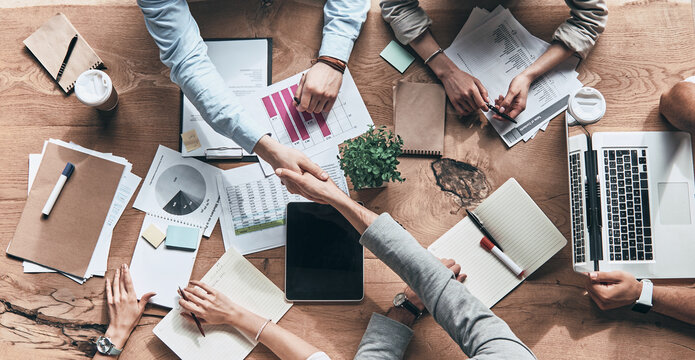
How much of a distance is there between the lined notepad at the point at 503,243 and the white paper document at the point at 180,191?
738mm

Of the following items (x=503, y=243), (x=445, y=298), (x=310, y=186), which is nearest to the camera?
(x=445, y=298)

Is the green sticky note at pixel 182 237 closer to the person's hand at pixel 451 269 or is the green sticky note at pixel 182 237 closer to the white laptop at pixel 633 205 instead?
the person's hand at pixel 451 269

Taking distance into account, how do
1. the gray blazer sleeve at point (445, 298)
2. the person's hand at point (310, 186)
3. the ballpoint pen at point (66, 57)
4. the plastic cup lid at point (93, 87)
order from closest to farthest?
the gray blazer sleeve at point (445, 298), the person's hand at point (310, 186), the plastic cup lid at point (93, 87), the ballpoint pen at point (66, 57)

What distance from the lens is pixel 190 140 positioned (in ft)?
5.04

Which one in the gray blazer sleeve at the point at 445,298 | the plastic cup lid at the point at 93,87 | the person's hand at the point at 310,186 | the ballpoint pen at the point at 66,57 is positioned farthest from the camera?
the ballpoint pen at the point at 66,57

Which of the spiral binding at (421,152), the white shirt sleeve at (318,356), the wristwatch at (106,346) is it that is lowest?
the wristwatch at (106,346)

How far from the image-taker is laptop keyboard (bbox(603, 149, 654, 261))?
142 cm

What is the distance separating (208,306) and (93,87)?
0.78 m

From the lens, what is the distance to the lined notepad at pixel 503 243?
145 cm

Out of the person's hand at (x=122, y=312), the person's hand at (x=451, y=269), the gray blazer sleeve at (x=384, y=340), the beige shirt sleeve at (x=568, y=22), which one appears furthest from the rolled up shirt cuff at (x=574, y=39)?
the person's hand at (x=122, y=312)

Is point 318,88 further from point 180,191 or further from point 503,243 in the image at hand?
point 503,243

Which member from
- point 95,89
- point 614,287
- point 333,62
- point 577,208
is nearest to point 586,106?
point 577,208

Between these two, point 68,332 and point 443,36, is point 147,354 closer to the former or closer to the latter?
point 68,332

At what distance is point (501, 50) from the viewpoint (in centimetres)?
156
